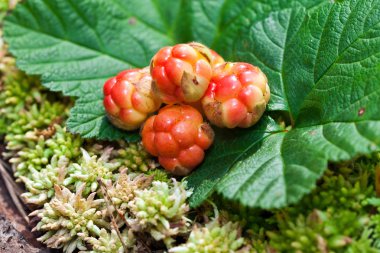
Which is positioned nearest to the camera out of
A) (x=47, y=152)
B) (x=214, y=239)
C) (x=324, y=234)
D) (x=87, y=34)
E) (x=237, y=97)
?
(x=324, y=234)

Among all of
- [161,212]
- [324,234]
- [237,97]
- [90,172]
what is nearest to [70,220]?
[90,172]

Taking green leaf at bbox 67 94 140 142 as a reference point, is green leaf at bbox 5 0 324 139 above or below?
above

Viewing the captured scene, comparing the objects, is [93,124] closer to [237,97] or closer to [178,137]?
[178,137]

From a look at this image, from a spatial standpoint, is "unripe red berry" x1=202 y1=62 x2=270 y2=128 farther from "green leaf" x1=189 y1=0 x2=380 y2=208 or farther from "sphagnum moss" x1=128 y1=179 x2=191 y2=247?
"sphagnum moss" x1=128 y1=179 x2=191 y2=247

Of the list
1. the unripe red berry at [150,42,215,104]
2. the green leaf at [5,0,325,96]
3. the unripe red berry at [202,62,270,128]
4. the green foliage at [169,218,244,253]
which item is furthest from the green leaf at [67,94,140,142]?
the green foliage at [169,218,244,253]

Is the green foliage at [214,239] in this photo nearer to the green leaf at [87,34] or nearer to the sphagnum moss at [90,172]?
the sphagnum moss at [90,172]

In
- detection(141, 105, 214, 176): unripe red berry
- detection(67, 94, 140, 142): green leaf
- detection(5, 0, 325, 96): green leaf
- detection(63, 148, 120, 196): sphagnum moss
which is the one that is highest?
detection(5, 0, 325, 96): green leaf
